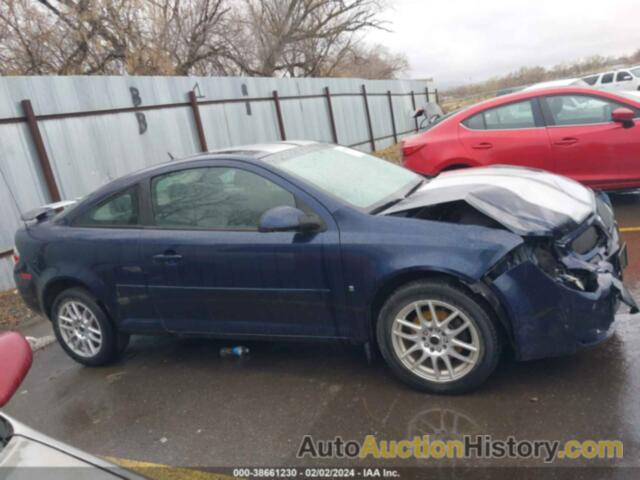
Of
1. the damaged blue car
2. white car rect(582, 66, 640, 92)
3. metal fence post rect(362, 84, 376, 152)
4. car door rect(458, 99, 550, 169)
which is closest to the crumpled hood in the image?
the damaged blue car

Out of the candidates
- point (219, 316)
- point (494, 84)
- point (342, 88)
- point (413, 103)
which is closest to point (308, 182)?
point (219, 316)

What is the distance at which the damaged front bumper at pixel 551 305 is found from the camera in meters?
2.89

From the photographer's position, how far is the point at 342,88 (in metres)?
17.0

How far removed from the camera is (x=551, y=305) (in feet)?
9.49

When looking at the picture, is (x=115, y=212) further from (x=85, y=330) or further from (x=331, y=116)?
(x=331, y=116)

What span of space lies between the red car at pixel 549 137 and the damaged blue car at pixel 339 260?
2448 millimetres

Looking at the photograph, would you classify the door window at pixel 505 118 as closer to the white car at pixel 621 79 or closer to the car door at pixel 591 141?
the car door at pixel 591 141

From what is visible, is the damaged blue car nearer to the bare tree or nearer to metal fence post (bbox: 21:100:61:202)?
metal fence post (bbox: 21:100:61:202)

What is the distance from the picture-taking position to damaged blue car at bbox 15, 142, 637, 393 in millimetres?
2963

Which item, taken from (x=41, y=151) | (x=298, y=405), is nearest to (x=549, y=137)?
(x=298, y=405)

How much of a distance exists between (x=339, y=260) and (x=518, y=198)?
1198mm

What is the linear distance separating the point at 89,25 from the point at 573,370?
1646 centimetres

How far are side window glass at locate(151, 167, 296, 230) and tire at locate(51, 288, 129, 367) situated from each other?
3.24ft

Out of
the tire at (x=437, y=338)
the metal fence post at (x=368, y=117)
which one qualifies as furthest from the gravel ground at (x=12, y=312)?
the metal fence post at (x=368, y=117)
